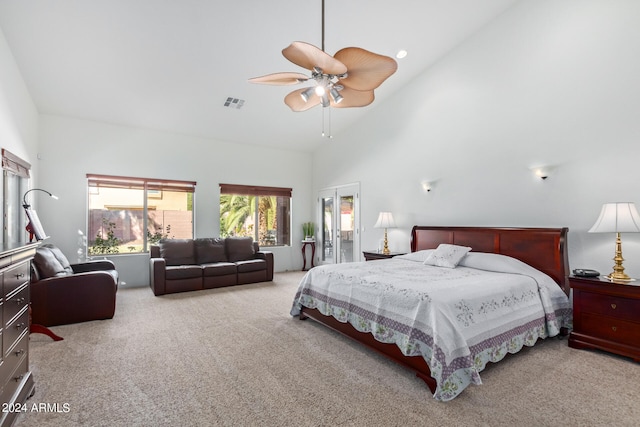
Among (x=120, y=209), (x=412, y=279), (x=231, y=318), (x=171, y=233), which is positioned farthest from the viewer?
(x=171, y=233)

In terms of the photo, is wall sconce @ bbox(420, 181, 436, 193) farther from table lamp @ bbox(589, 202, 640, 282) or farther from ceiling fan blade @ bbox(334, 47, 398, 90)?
ceiling fan blade @ bbox(334, 47, 398, 90)

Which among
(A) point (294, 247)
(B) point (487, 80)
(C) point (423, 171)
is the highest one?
(B) point (487, 80)

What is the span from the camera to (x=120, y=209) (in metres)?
5.98

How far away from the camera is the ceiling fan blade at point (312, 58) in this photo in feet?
7.41

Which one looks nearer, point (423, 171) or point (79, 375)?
point (79, 375)

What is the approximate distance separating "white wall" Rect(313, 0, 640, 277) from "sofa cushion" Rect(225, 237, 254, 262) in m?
2.89

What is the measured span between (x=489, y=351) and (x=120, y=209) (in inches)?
247

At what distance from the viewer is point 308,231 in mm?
7793

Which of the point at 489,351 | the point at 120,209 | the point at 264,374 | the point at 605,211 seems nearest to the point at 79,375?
the point at 264,374

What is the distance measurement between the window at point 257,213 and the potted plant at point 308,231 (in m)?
0.37

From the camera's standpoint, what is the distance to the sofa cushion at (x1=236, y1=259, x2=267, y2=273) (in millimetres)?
5996

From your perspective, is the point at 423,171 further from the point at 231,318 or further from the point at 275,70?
the point at 231,318

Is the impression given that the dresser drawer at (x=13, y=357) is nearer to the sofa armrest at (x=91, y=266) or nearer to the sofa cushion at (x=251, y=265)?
the sofa armrest at (x=91, y=266)

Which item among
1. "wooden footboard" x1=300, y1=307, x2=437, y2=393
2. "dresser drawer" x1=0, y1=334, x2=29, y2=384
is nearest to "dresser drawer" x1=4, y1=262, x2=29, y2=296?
"dresser drawer" x1=0, y1=334, x2=29, y2=384
